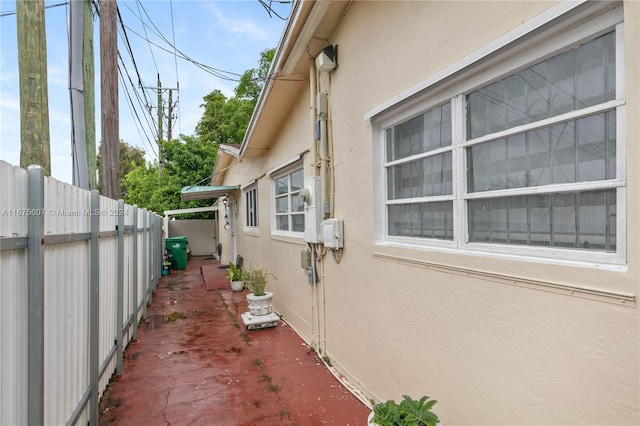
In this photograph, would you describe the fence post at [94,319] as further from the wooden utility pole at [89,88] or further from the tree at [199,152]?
the tree at [199,152]

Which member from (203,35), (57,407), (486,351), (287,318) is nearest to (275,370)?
(287,318)

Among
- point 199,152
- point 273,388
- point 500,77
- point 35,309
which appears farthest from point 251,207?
point 199,152

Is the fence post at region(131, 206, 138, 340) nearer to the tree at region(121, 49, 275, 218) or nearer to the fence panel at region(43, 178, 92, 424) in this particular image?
the fence panel at region(43, 178, 92, 424)

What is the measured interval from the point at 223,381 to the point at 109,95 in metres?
5.15

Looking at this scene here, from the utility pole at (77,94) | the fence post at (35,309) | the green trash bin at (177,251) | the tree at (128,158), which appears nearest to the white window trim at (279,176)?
the utility pole at (77,94)

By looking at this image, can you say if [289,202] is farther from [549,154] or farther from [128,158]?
[128,158]

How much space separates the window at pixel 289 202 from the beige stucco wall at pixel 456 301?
1523mm

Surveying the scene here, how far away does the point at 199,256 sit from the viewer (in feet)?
61.2

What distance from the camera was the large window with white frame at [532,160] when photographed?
160cm

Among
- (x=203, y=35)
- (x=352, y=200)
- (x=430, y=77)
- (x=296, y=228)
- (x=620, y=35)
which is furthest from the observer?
(x=203, y=35)

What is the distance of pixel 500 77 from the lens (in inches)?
82.4

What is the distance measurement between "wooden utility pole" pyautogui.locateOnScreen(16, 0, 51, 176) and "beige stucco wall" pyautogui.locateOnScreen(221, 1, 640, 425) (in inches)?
124

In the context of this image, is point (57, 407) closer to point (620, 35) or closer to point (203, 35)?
point (620, 35)

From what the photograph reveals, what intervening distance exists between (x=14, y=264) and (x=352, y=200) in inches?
108
